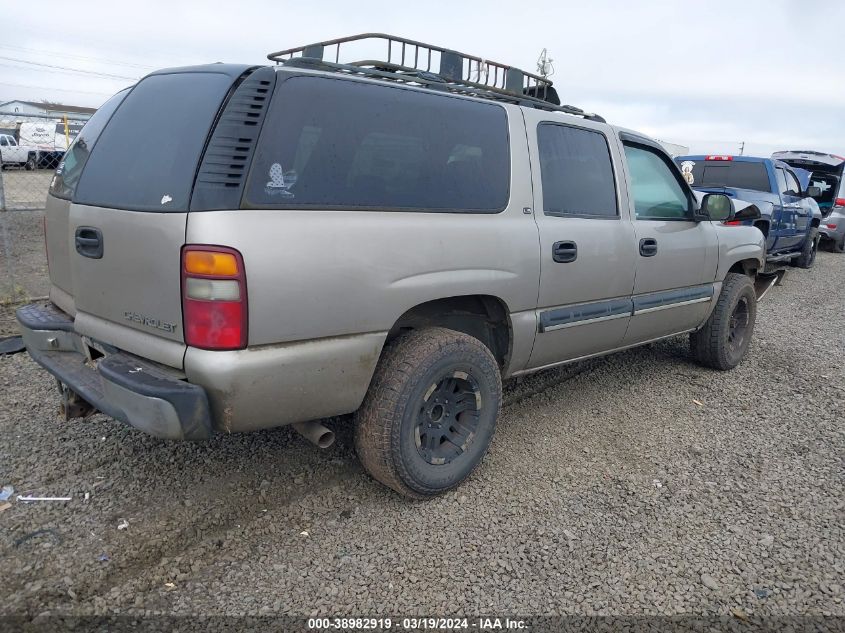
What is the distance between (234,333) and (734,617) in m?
2.18

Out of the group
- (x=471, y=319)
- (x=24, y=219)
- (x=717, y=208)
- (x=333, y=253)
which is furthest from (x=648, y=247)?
(x=24, y=219)

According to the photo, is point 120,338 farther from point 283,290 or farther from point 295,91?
point 295,91

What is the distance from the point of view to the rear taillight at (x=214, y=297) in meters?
2.33

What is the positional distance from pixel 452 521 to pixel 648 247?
2.22 m

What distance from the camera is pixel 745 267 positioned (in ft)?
17.9

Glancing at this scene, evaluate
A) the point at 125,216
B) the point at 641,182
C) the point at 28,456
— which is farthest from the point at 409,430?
the point at 641,182

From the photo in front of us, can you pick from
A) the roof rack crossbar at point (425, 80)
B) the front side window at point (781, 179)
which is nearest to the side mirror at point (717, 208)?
the roof rack crossbar at point (425, 80)

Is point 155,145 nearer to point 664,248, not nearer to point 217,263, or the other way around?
point 217,263

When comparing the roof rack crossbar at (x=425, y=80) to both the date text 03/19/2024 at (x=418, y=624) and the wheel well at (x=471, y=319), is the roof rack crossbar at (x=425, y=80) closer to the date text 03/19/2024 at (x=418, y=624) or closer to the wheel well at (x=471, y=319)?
the wheel well at (x=471, y=319)

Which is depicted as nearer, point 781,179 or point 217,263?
point 217,263

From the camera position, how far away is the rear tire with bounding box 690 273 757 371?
5.11 m

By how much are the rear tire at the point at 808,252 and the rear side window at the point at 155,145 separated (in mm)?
11760

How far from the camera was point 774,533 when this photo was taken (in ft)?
9.87

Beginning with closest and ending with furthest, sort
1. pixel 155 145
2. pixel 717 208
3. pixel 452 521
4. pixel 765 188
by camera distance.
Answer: pixel 155 145 → pixel 452 521 → pixel 717 208 → pixel 765 188
